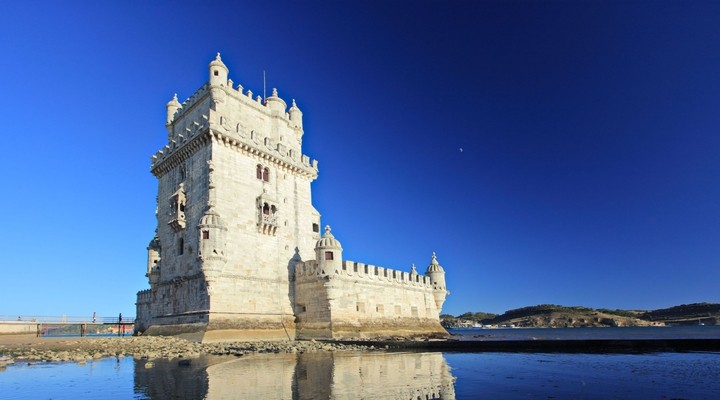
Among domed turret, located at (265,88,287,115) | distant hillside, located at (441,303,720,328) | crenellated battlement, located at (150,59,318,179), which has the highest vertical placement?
domed turret, located at (265,88,287,115)

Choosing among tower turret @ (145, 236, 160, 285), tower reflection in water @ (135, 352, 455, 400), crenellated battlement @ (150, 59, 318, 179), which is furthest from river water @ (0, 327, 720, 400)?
crenellated battlement @ (150, 59, 318, 179)

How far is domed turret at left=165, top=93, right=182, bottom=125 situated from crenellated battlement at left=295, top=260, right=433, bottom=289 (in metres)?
17.7

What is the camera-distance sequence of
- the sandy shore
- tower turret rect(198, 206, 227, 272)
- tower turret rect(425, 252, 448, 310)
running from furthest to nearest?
tower turret rect(425, 252, 448, 310) → tower turret rect(198, 206, 227, 272) → the sandy shore

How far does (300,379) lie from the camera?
12.6m

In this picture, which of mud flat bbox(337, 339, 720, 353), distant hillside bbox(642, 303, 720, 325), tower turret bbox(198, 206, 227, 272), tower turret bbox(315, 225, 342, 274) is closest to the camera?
mud flat bbox(337, 339, 720, 353)

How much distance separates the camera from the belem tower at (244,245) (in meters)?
29.8

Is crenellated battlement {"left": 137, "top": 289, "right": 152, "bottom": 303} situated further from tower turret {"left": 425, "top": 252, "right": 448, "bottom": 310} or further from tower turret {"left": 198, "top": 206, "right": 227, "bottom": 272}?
tower turret {"left": 425, "top": 252, "right": 448, "bottom": 310}

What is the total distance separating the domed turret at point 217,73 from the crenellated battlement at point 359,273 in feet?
49.6

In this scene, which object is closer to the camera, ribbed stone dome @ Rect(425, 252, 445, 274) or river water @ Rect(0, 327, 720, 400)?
river water @ Rect(0, 327, 720, 400)

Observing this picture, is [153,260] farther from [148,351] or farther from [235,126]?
[148,351]

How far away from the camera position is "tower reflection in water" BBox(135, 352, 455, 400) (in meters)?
10.3

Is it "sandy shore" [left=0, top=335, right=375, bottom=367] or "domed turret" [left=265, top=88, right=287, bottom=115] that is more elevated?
"domed turret" [left=265, top=88, right=287, bottom=115]

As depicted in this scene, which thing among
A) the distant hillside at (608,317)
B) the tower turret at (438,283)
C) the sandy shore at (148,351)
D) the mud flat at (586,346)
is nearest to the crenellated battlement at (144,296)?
the sandy shore at (148,351)

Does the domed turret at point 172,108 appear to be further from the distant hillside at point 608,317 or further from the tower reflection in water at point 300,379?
the distant hillside at point 608,317
